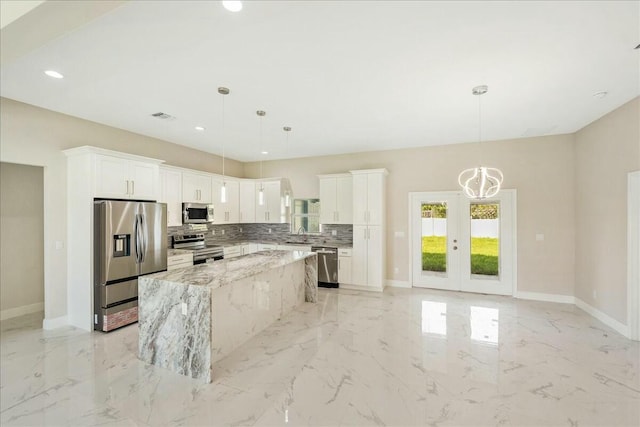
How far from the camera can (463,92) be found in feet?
10.9

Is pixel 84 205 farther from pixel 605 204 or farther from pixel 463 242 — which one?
pixel 605 204

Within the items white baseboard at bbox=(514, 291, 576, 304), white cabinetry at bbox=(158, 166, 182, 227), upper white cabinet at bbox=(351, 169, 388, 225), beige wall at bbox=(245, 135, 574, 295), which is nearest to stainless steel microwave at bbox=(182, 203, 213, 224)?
white cabinetry at bbox=(158, 166, 182, 227)

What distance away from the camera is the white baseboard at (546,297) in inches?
196

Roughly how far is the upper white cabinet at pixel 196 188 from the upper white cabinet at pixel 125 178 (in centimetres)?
81

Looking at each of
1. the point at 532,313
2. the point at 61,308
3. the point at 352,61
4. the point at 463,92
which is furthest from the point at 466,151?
the point at 61,308

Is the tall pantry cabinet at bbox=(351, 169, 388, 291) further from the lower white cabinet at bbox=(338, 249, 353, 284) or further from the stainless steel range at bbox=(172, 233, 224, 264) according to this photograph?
the stainless steel range at bbox=(172, 233, 224, 264)

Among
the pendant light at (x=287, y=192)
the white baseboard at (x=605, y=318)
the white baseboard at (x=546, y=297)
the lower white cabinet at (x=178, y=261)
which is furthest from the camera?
the white baseboard at (x=546, y=297)

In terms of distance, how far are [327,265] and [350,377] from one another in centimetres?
339

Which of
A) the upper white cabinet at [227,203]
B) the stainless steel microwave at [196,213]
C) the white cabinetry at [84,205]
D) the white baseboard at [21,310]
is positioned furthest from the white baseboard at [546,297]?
the white baseboard at [21,310]

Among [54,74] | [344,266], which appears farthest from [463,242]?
[54,74]

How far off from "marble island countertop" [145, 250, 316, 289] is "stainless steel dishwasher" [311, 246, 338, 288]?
6.29 ft

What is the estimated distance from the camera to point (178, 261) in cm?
494

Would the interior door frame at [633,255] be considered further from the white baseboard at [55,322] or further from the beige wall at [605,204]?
the white baseboard at [55,322]

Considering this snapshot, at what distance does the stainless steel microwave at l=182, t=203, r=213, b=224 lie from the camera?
17.8 ft
